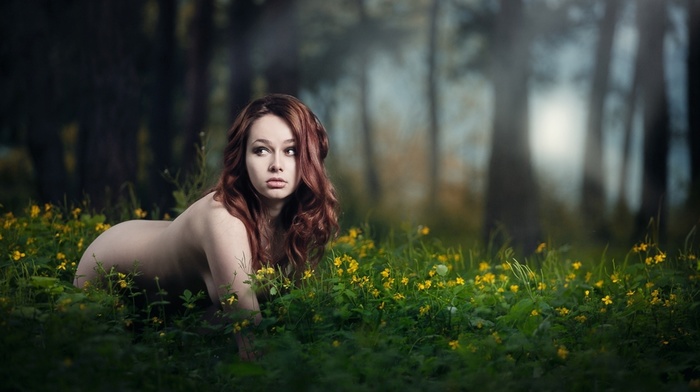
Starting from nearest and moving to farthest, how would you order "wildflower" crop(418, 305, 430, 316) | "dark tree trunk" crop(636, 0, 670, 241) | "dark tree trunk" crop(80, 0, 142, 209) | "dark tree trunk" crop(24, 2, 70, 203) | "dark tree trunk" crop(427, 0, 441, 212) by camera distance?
"wildflower" crop(418, 305, 430, 316), "dark tree trunk" crop(80, 0, 142, 209), "dark tree trunk" crop(24, 2, 70, 203), "dark tree trunk" crop(636, 0, 670, 241), "dark tree trunk" crop(427, 0, 441, 212)

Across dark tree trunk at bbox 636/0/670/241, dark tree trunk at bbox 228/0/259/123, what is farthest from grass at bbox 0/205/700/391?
dark tree trunk at bbox 228/0/259/123

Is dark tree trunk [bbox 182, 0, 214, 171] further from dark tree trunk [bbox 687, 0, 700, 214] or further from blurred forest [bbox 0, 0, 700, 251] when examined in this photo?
dark tree trunk [bbox 687, 0, 700, 214]

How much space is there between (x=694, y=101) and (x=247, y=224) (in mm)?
10453

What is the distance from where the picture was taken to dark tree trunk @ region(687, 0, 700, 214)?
1255 cm

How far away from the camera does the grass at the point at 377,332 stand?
3.49m

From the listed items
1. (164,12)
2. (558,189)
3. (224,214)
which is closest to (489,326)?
(224,214)

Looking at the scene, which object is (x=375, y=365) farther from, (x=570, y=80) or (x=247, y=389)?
(x=570, y=80)

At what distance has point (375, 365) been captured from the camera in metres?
3.66

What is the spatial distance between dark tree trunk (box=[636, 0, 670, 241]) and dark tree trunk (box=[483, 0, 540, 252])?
2.51 metres

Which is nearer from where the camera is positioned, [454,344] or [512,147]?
[454,344]

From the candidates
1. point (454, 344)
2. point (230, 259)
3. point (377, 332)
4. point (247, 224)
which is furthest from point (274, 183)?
point (454, 344)

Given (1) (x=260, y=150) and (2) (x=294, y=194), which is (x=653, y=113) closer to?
(2) (x=294, y=194)

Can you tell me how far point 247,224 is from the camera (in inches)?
180

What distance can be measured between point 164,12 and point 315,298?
43.1 feet
